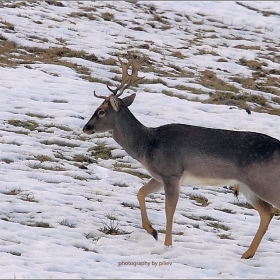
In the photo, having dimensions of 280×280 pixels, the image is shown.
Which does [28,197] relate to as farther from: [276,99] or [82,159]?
[276,99]

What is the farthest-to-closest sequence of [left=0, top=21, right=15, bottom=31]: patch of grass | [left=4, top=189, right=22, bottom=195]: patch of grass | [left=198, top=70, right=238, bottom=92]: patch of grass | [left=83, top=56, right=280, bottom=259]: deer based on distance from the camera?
[left=0, top=21, right=15, bottom=31]: patch of grass → [left=198, top=70, right=238, bottom=92]: patch of grass → [left=4, top=189, right=22, bottom=195]: patch of grass → [left=83, top=56, right=280, bottom=259]: deer

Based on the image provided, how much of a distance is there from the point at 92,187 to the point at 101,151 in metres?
2.16

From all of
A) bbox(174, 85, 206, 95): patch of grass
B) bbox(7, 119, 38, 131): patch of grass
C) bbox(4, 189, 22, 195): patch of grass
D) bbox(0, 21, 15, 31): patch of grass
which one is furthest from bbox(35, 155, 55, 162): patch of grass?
bbox(0, 21, 15, 31): patch of grass

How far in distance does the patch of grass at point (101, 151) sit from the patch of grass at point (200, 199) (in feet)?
6.86

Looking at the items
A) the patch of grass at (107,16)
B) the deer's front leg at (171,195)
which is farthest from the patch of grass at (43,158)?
the patch of grass at (107,16)

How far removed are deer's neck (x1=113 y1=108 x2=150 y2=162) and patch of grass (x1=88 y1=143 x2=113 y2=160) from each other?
3.10 m

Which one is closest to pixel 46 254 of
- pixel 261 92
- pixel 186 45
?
pixel 261 92

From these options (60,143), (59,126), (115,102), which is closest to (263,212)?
(115,102)

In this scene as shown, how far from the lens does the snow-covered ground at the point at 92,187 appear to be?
668 cm

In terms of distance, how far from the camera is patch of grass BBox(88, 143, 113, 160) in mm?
11506

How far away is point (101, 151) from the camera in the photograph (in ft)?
38.6

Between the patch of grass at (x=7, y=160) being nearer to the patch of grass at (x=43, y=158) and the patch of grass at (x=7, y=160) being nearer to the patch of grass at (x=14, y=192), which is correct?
the patch of grass at (x=43, y=158)

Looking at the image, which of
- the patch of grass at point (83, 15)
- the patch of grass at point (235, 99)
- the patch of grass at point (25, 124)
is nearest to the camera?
the patch of grass at point (25, 124)

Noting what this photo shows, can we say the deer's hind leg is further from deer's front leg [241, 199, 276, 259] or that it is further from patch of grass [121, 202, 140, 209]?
patch of grass [121, 202, 140, 209]
